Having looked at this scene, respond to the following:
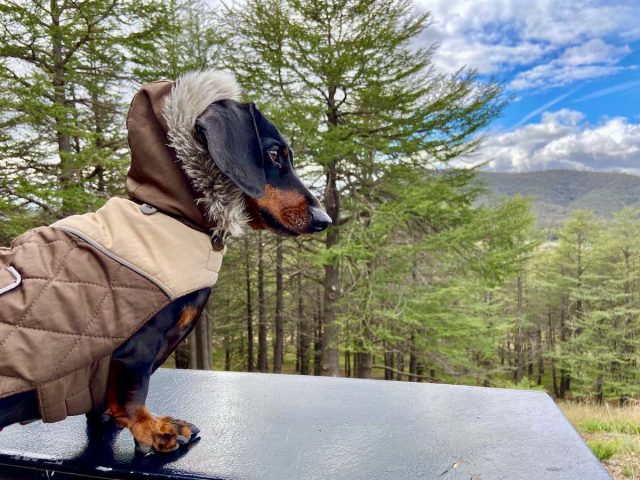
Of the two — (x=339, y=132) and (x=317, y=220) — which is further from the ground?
(x=339, y=132)

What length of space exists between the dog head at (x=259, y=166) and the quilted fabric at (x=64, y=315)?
0.36 m

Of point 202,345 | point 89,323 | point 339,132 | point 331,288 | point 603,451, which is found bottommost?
point 202,345

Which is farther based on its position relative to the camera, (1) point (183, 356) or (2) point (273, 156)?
(1) point (183, 356)

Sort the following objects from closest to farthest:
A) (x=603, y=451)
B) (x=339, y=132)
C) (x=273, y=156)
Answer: (x=273, y=156), (x=603, y=451), (x=339, y=132)

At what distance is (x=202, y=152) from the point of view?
3.78 feet

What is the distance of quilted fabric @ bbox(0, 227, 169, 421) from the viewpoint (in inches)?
39.2

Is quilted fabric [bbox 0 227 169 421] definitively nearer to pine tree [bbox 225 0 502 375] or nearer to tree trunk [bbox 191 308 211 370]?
pine tree [bbox 225 0 502 375]

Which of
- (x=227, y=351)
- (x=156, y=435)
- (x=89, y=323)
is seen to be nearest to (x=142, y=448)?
(x=156, y=435)

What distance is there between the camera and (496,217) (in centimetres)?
970

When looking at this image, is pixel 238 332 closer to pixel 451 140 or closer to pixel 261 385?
pixel 451 140

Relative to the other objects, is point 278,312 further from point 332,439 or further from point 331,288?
point 332,439

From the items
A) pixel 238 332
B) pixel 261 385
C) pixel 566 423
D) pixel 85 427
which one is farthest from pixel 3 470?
pixel 238 332

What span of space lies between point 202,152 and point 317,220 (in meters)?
0.38

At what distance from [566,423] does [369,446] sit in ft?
2.55
